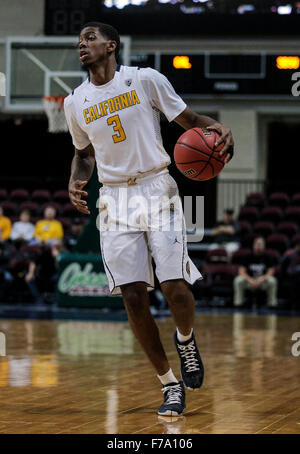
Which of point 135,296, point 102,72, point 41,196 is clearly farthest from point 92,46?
point 41,196

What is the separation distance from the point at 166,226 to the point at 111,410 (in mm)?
1056

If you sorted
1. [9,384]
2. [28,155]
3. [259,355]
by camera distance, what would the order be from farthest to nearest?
[28,155] < [259,355] < [9,384]

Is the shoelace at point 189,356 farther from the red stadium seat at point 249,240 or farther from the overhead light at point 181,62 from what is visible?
the overhead light at point 181,62

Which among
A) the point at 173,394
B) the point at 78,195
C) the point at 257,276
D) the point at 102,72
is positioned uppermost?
the point at 102,72

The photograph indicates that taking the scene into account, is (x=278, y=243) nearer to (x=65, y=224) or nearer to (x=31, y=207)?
(x=65, y=224)

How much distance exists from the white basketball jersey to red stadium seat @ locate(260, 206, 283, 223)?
491 inches

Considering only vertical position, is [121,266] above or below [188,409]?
above

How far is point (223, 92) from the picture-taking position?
1819cm

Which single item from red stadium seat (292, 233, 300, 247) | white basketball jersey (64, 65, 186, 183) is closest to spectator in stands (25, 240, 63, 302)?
red stadium seat (292, 233, 300, 247)

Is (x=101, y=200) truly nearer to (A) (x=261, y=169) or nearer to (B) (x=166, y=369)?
(B) (x=166, y=369)

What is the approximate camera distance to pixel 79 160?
16.4ft

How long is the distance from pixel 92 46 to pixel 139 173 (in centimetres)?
75

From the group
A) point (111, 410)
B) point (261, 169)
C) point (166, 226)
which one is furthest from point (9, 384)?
point (261, 169)

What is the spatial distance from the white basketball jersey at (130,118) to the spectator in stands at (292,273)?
33.0 ft
